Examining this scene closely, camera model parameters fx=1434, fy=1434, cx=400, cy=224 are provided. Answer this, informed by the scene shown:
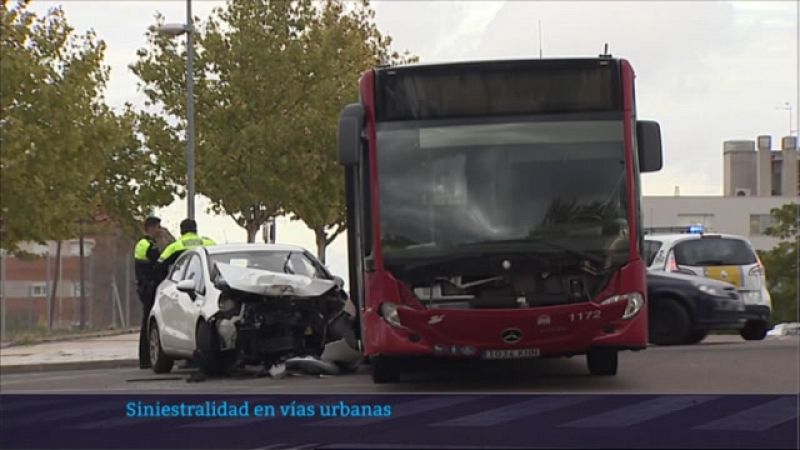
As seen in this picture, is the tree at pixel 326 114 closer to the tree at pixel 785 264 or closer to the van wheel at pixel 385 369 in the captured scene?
the van wheel at pixel 385 369

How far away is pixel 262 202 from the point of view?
1657 inches

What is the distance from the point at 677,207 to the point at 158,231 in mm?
102095

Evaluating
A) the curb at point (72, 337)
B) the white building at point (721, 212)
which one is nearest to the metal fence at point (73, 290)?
the curb at point (72, 337)

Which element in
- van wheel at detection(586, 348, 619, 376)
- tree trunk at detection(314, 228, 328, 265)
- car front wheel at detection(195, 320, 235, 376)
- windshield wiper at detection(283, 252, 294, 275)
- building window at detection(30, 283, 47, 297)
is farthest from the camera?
tree trunk at detection(314, 228, 328, 265)

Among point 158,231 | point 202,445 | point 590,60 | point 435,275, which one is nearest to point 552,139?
point 590,60

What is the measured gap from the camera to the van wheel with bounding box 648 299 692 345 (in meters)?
19.1

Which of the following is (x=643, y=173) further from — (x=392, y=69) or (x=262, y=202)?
(x=262, y=202)

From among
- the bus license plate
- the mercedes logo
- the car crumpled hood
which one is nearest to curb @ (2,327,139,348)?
the car crumpled hood

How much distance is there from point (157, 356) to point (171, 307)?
1050mm

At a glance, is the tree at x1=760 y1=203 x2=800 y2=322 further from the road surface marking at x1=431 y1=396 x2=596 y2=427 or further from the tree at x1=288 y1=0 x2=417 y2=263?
the road surface marking at x1=431 y1=396 x2=596 y2=427

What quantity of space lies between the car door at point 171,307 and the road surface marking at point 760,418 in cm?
805

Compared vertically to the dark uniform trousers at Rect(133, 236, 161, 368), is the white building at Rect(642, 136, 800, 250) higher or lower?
higher

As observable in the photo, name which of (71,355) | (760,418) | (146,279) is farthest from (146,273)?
(760,418)

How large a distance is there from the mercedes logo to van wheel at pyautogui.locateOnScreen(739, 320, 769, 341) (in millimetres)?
7800
